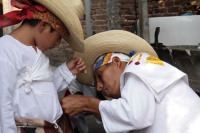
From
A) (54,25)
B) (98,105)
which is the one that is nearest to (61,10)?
(54,25)

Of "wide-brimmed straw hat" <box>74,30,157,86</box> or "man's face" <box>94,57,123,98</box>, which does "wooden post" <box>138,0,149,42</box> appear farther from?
"man's face" <box>94,57,123,98</box>

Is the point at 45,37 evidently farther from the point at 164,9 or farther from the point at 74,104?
the point at 164,9

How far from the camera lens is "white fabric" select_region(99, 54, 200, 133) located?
1.67 m

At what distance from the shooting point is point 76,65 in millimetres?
2234

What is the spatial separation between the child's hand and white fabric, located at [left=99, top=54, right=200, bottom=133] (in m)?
0.49

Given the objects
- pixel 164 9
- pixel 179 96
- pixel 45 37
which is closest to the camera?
pixel 179 96

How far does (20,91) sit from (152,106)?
0.78 m

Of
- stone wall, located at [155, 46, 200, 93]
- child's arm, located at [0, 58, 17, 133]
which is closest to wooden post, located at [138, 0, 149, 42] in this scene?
stone wall, located at [155, 46, 200, 93]

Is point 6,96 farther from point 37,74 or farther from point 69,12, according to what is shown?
point 69,12

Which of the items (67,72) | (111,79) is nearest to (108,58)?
(111,79)

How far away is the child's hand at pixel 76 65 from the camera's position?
221cm

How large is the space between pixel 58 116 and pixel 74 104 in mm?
141

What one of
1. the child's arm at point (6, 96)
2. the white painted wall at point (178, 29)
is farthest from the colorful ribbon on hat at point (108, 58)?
the white painted wall at point (178, 29)

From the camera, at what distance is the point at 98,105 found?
193cm
